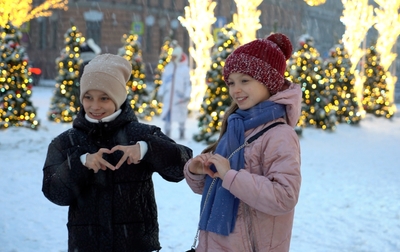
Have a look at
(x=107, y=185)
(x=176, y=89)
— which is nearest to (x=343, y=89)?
(x=176, y=89)

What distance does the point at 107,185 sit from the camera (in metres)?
2.65

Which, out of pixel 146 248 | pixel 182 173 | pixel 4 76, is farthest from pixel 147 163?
pixel 4 76

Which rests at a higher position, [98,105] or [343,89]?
[98,105]

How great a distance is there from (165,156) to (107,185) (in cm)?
31

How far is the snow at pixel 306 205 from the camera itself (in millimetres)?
5465

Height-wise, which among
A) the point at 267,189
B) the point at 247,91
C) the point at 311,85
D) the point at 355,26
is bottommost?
the point at 267,189

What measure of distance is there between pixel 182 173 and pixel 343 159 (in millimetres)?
8841

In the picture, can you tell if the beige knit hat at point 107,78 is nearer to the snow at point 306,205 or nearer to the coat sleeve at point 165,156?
the coat sleeve at point 165,156

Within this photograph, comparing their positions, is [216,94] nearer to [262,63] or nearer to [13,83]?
[13,83]

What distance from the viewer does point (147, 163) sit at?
2.75m

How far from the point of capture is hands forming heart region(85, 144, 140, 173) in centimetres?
247

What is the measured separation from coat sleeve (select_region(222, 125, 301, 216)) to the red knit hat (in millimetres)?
257

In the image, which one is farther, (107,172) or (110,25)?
(110,25)

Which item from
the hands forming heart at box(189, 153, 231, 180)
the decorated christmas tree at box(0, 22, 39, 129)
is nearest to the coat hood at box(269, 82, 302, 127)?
the hands forming heart at box(189, 153, 231, 180)
